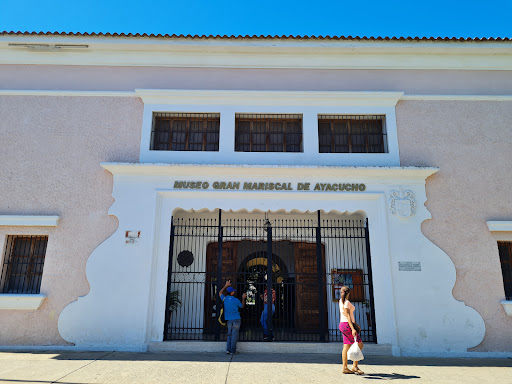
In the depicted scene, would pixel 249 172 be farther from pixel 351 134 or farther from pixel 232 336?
pixel 232 336

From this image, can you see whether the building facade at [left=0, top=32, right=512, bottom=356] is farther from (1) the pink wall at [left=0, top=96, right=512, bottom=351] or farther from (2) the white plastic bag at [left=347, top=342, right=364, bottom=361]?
(2) the white plastic bag at [left=347, top=342, right=364, bottom=361]

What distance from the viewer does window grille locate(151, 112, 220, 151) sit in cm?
983

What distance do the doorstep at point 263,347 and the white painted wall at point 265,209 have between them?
0.22m

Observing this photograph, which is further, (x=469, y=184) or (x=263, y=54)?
(x=263, y=54)

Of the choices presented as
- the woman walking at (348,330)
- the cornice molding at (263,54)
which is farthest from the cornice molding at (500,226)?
the woman walking at (348,330)

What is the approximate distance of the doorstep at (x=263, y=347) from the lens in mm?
8234

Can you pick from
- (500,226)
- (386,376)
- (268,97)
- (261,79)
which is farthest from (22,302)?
(500,226)

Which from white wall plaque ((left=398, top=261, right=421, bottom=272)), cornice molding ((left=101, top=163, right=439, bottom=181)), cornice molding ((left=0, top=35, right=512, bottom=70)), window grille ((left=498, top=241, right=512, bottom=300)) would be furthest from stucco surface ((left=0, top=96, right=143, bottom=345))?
window grille ((left=498, top=241, right=512, bottom=300))

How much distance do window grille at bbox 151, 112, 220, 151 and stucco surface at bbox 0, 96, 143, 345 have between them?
58 centimetres

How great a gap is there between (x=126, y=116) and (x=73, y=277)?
4263 mm

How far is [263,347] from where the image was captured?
8336 millimetres

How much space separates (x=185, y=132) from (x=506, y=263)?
8.85m

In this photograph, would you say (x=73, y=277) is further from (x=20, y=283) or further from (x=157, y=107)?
(x=157, y=107)

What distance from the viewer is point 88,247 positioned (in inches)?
344
